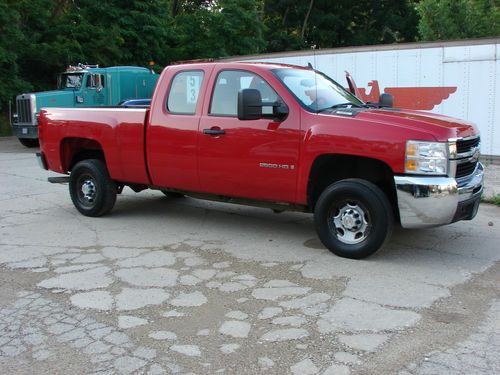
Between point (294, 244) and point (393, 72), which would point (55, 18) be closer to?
point (393, 72)

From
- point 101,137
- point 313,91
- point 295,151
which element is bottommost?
point 295,151

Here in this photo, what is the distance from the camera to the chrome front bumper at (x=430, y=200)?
16.5 ft

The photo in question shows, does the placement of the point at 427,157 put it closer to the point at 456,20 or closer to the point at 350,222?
the point at 350,222

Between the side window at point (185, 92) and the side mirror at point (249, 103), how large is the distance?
1036 millimetres

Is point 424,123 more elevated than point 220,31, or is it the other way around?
point 220,31

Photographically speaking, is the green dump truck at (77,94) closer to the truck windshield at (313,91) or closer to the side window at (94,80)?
the side window at (94,80)

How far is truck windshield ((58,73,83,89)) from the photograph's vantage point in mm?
17781

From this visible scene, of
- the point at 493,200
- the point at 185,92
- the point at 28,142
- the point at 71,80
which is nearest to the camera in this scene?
the point at 185,92

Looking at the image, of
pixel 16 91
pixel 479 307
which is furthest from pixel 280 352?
pixel 16 91

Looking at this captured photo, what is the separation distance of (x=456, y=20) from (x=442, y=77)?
8.66m

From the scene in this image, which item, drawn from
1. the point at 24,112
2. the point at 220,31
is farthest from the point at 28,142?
the point at 220,31

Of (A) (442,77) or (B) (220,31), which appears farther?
(B) (220,31)

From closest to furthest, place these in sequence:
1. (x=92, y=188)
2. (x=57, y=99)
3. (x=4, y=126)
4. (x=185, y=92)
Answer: (x=185, y=92)
(x=92, y=188)
(x=57, y=99)
(x=4, y=126)

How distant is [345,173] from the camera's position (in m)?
5.90
